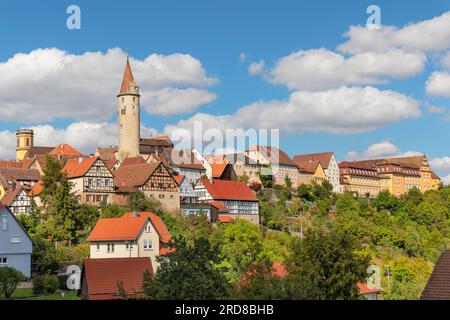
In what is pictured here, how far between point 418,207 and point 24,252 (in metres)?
55.3

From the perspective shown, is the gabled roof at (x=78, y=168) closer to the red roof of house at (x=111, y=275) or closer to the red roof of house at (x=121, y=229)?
the red roof of house at (x=121, y=229)

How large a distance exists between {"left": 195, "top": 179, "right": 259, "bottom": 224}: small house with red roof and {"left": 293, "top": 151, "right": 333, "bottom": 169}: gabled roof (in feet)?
98.8

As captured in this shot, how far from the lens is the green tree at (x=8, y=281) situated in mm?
32781

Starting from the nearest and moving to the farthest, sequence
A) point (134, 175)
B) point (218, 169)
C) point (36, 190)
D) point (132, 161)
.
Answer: point (36, 190) < point (134, 175) < point (132, 161) < point (218, 169)

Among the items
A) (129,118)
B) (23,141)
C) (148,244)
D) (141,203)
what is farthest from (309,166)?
(148,244)

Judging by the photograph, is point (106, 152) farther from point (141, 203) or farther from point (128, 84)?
point (141, 203)

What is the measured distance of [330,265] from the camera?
82.3ft

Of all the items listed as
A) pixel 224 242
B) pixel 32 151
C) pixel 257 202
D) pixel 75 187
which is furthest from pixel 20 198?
pixel 32 151

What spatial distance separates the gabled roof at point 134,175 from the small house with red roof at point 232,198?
7117mm

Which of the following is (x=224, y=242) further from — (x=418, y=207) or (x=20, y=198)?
Result: (x=418, y=207)

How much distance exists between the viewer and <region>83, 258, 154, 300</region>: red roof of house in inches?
1159

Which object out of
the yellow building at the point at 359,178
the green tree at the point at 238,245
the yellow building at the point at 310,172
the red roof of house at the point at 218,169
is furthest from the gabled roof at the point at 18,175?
the yellow building at the point at 359,178

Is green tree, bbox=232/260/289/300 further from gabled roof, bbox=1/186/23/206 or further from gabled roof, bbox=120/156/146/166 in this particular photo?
gabled roof, bbox=120/156/146/166

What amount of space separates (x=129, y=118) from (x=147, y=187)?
68.7ft
